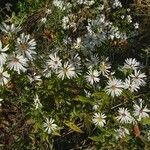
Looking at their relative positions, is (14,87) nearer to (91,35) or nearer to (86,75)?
(86,75)

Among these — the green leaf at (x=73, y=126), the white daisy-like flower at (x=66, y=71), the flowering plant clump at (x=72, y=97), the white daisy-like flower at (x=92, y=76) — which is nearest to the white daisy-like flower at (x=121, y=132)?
the flowering plant clump at (x=72, y=97)

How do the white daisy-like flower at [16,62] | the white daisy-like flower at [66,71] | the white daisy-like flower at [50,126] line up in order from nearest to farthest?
the white daisy-like flower at [16,62] < the white daisy-like flower at [66,71] < the white daisy-like flower at [50,126]

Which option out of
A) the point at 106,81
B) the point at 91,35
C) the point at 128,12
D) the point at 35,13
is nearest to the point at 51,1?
the point at 35,13

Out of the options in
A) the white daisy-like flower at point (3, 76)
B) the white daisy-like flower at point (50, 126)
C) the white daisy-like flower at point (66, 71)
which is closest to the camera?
the white daisy-like flower at point (3, 76)

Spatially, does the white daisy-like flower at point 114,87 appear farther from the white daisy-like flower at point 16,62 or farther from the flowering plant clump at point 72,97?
the white daisy-like flower at point 16,62

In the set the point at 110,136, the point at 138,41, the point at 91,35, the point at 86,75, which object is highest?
the point at 138,41

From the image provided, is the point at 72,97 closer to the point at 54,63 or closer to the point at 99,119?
the point at 99,119

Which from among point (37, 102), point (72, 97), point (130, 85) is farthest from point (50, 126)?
point (130, 85)

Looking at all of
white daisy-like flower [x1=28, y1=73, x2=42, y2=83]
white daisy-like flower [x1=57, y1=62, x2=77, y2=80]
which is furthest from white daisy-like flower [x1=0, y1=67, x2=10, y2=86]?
white daisy-like flower [x1=57, y1=62, x2=77, y2=80]
